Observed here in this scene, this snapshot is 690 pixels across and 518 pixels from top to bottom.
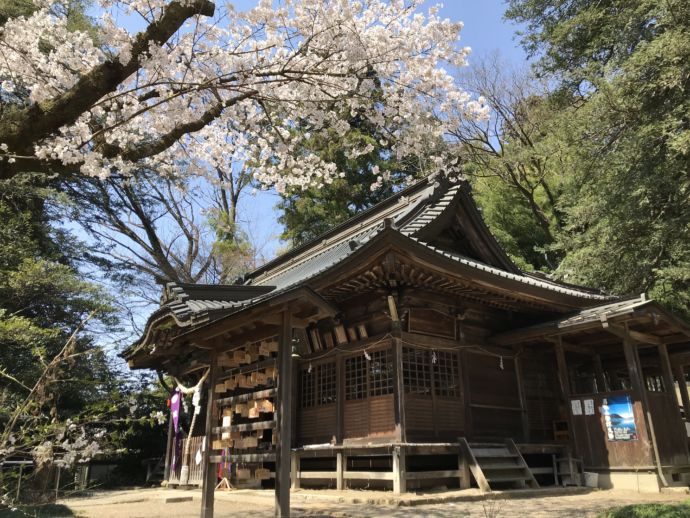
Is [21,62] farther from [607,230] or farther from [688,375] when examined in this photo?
[688,375]

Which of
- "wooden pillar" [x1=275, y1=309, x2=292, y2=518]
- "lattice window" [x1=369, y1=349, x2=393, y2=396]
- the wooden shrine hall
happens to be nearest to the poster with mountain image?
the wooden shrine hall

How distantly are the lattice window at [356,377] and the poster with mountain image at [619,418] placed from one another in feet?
14.7

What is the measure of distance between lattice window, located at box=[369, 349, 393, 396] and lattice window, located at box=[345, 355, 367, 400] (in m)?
0.21

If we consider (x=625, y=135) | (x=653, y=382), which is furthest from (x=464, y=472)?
(x=625, y=135)

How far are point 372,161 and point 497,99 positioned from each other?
21.4 feet

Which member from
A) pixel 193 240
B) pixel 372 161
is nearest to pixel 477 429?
pixel 372 161

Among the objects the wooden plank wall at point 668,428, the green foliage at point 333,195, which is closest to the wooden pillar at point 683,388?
the wooden plank wall at point 668,428

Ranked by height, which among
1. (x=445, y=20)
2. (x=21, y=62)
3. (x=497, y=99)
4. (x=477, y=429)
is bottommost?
(x=477, y=429)

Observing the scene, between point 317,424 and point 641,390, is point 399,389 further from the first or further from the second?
point 641,390

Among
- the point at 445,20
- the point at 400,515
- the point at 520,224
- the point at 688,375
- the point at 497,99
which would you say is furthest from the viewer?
the point at 497,99

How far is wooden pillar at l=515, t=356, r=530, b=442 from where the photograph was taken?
403 inches

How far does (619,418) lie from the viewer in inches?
359

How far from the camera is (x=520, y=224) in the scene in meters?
22.2

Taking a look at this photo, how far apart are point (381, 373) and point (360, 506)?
2.72m
